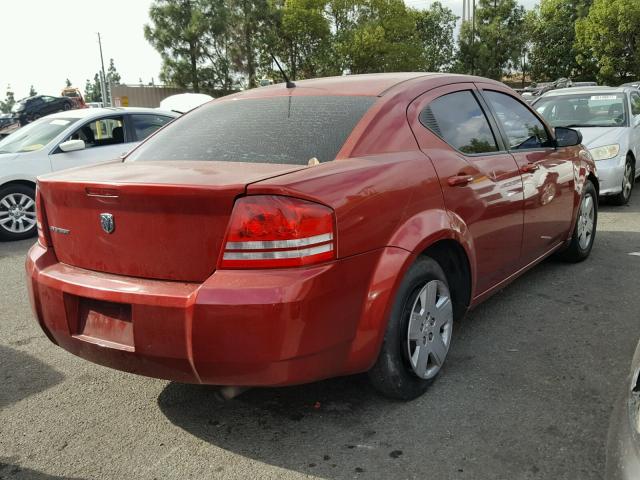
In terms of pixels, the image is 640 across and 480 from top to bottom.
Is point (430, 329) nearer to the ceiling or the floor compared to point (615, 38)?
nearer to the floor

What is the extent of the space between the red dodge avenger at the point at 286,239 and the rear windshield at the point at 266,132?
0.04 feet

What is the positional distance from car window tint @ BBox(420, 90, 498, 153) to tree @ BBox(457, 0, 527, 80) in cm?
5532

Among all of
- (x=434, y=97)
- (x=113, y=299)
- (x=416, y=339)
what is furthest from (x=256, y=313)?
(x=434, y=97)

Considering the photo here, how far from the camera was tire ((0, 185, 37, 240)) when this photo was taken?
7.47 m

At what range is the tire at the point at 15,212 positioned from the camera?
7.47 m

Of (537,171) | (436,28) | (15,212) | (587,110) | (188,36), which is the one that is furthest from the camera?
(436,28)

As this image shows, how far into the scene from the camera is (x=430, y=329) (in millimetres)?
3043

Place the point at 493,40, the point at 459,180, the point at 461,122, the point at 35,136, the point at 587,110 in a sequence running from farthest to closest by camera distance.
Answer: the point at 493,40 < the point at 587,110 < the point at 35,136 < the point at 461,122 < the point at 459,180

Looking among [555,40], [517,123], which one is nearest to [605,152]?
[517,123]

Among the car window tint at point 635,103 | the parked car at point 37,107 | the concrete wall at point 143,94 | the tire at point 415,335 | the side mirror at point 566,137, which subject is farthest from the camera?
the concrete wall at point 143,94

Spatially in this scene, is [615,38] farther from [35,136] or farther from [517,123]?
[517,123]

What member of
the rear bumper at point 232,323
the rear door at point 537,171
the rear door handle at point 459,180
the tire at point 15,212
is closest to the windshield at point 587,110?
the rear door at point 537,171

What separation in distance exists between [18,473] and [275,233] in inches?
57.9

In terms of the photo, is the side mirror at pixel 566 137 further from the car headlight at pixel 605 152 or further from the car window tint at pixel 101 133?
the car window tint at pixel 101 133
